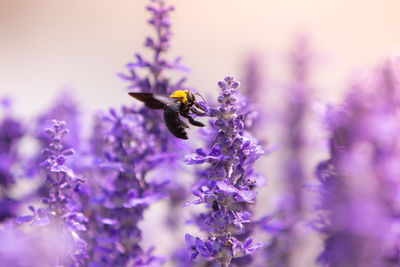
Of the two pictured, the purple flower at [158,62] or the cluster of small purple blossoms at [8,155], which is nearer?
the cluster of small purple blossoms at [8,155]

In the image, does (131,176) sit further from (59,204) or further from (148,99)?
(59,204)

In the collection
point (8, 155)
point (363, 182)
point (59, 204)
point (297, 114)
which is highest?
point (363, 182)

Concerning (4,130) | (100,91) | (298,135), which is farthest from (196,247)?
(100,91)

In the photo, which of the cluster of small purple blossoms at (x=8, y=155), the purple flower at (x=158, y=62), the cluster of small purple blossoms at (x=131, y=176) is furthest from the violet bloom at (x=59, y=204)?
the purple flower at (x=158, y=62)

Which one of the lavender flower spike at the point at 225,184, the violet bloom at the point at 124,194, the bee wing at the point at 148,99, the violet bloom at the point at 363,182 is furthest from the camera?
the violet bloom at the point at 124,194

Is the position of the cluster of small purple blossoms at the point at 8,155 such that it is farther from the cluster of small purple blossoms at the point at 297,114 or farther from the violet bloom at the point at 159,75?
the cluster of small purple blossoms at the point at 297,114

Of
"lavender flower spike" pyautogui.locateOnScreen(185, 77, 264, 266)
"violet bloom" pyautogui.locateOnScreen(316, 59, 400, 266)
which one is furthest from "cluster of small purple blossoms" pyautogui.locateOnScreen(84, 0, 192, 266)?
"violet bloom" pyautogui.locateOnScreen(316, 59, 400, 266)

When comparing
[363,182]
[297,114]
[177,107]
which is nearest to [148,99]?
[177,107]

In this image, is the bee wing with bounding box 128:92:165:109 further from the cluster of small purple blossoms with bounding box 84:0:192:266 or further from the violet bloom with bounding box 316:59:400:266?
the violet bloom with bounding box 316:59:400:266
